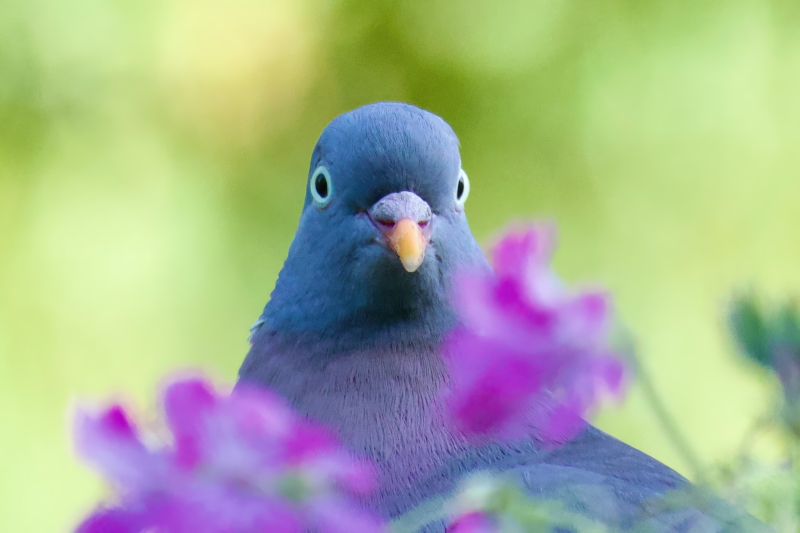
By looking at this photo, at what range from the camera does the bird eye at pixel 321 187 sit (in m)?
1.76

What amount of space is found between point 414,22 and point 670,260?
5.22 feet

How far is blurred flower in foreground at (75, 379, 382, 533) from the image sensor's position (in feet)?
1.33

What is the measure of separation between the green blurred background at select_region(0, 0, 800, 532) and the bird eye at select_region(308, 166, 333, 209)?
250 cm

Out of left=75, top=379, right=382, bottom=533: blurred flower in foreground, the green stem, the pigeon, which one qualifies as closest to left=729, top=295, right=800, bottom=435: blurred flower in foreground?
the green stem

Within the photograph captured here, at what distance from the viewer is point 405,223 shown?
1507 mm

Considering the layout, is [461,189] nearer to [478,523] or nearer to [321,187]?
[321,187]

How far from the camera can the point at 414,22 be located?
463cm

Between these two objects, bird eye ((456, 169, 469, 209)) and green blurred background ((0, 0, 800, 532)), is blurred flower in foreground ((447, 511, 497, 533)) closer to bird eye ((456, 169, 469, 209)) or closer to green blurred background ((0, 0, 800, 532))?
bird eye ((456, 169, 469, 209))

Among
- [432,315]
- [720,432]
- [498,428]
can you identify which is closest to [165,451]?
[498,428]

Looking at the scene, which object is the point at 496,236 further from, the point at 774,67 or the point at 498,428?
the point at 774,67

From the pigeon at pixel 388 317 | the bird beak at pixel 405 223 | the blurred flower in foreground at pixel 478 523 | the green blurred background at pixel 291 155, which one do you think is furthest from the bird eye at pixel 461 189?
the green blurred background at pixel 291 155

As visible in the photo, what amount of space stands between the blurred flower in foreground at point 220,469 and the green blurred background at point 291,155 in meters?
3.72

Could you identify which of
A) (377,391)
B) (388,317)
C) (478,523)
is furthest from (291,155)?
(478,523)

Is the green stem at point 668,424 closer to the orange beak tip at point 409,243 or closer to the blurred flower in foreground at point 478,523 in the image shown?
the blurred flower in foreground at point 478,523
